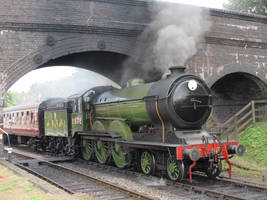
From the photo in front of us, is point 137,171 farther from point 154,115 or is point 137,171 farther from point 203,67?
point 203,67

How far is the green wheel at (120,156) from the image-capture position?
9078mm

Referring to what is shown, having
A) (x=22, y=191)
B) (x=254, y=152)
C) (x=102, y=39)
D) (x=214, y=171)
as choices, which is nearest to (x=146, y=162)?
(x=214, y=171)

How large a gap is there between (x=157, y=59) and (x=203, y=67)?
3.44 m

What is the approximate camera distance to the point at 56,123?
540 inches

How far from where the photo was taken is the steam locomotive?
7.53 meters

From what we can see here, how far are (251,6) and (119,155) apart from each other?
21102mm

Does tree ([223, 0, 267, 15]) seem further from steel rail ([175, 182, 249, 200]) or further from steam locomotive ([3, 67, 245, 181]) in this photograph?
steel rail ([175, 182, 249, 200])

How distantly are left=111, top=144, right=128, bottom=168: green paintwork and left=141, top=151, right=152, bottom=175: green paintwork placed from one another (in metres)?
0.58

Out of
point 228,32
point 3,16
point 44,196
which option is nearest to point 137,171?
point 44,196

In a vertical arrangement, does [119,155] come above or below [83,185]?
above

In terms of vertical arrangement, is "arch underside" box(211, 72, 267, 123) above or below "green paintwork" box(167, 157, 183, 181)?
above

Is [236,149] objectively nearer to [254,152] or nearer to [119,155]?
[119,155]

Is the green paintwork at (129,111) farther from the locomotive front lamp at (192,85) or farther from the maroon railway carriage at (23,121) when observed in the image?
the maroon railway carriage at (23,121)

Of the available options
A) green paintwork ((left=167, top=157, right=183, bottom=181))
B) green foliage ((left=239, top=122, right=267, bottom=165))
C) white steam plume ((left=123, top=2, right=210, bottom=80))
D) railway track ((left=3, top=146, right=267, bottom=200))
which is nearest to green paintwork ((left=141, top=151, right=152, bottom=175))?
railway track ((left=3, top=146, right=267, bottom=200))
